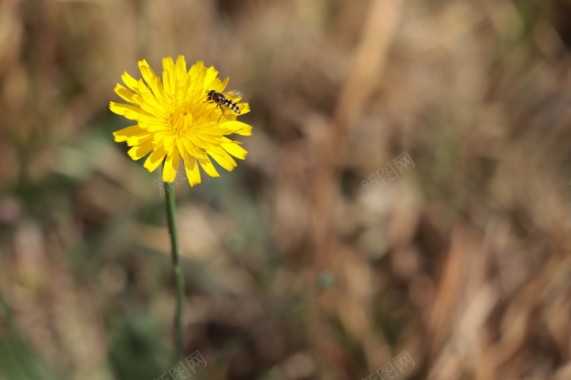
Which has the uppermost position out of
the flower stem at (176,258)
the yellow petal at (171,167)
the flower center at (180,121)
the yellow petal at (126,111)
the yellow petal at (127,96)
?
the yellow petal at (127,96)

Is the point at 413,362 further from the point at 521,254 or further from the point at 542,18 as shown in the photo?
the point at 542,18

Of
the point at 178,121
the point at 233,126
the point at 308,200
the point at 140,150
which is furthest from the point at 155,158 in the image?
the point at 308,200

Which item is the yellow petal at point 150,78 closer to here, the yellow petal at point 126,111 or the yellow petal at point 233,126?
the yellow petal at point 126,111

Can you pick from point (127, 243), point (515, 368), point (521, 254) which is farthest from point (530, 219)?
point (127, 243)

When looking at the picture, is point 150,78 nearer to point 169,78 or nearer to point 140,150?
point 169,78

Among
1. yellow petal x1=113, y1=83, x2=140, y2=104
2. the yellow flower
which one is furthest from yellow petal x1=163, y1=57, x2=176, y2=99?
yellow petal x1=113, y1=83, x2=140, y2=104

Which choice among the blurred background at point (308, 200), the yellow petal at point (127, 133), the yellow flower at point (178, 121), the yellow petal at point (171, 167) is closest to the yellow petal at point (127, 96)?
the yellow flower at point (178, 121)
